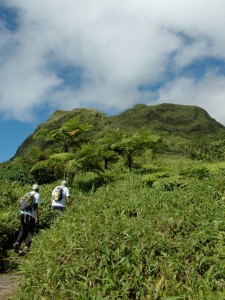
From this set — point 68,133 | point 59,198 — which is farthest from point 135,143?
point 59,198

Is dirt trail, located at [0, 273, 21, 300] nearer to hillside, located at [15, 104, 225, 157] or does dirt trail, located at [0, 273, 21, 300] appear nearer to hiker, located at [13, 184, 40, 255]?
hiker, located at [13, 184, 40, 255]

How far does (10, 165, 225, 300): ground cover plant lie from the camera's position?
189 inches

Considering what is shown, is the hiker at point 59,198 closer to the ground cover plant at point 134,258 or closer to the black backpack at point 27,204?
the black backpack at point 27,204

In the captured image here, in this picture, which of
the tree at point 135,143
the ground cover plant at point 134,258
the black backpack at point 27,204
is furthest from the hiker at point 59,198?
the tree at point 135,143

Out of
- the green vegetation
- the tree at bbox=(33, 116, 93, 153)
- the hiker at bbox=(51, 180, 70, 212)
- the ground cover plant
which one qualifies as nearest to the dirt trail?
the green vegetation

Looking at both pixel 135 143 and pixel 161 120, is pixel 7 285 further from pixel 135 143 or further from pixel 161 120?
pixel 161 120

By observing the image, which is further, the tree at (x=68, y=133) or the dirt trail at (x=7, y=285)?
the tree at (x=68, y=133)

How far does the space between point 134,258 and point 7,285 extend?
3.23 m

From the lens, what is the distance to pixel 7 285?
7.36 meters

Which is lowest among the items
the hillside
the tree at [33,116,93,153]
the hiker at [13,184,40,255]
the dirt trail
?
the dirt trail

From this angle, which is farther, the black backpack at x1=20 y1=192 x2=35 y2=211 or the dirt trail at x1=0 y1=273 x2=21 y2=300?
the black backpack at x1=20 y1=192 x2=35 y2=211

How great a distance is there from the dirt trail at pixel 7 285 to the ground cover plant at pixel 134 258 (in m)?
0.77

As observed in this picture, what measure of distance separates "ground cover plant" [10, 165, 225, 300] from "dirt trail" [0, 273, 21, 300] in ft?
2.54

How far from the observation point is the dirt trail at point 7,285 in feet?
21.7
